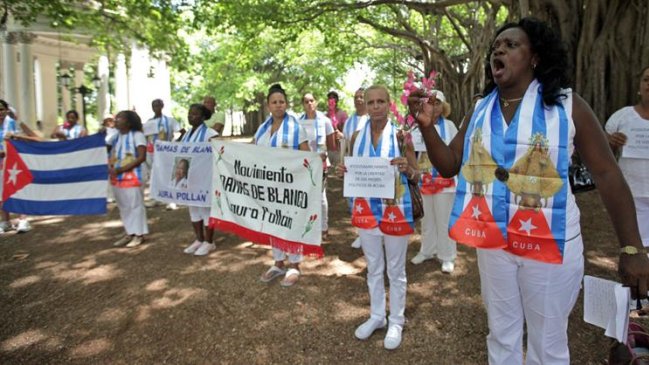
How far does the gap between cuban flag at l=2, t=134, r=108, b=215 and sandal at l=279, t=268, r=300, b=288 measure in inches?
108

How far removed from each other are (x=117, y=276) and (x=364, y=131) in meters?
3.55

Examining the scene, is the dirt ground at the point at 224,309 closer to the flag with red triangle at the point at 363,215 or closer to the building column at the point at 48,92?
the flag with red triangle at the point at 363,215

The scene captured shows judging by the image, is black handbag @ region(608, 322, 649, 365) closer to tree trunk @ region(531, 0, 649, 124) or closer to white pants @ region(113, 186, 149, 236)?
white pants @ region(113, 186, 149, 236)

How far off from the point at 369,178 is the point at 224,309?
2013 millimetres

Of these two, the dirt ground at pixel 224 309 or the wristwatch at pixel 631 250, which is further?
the dirt ground at pixel 224 309

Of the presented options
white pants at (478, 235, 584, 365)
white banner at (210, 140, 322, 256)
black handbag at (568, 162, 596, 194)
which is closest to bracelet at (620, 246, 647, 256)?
white pants at (478, 235, 584, 365)

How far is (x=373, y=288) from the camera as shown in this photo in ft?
11.1

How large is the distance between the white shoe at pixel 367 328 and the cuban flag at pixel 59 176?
3.92 m

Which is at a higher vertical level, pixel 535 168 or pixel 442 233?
pixel 535 168

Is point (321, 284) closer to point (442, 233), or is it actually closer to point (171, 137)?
point (442, 233)

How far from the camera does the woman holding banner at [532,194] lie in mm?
1865

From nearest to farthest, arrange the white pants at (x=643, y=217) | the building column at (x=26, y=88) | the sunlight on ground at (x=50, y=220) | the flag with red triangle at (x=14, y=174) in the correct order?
the white pants at (x=643, y=217), the flag with red triangle at (x=14, y=174), the sunlight on ground at (x=50, y=220), the building column at (x=26, y=88)

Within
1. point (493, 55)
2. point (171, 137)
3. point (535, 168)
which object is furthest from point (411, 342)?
point (171, 137)

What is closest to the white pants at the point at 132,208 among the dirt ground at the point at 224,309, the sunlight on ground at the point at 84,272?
the dirt ground at the point at 224,309
